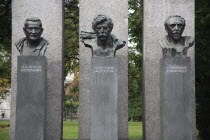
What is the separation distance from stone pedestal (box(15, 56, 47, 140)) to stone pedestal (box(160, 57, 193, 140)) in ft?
12.7

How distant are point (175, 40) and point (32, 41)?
465 cm

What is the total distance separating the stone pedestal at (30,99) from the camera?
11406 mm

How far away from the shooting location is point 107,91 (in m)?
11.5

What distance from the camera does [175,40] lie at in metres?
12.0

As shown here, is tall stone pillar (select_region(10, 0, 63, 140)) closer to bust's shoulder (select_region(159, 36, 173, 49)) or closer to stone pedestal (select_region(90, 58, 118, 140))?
stone pedestal (select_region(90, 58, 118, 140))

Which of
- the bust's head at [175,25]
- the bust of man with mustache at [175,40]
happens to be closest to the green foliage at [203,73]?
the bust of man with mustache at [175,40]

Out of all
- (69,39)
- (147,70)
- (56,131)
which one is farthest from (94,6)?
(69,39)

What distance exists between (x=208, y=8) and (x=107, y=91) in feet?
23.2

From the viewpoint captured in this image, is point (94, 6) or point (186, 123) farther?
point (94, 6)

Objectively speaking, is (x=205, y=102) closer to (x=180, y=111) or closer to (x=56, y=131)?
(x=180, y=111)

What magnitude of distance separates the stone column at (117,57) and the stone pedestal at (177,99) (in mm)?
2124

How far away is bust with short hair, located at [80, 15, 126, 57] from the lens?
11469mm

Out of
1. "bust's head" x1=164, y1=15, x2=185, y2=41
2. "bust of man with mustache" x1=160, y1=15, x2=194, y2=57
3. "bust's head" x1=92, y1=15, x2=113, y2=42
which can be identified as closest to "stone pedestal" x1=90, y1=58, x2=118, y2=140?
"bust's head" x1=92, y1=15, x2=113, y2=42

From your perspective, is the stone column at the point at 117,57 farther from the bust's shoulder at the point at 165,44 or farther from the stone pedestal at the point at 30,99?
the stone pedestal at the point at 30,99
